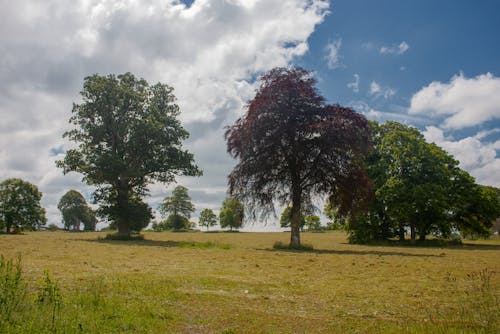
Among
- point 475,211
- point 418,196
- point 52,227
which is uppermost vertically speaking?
point 418,196

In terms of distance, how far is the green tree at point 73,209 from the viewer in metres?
109

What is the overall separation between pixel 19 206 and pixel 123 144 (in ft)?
124

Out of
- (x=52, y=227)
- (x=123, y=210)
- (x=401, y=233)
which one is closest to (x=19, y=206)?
(x=123, y=210)

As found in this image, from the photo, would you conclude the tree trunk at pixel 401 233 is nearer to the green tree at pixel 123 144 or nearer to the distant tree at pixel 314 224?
the green tree at pixel 123 144

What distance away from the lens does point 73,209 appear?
109 m

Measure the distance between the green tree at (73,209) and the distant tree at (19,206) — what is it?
144 feet

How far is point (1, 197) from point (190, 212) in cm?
5066

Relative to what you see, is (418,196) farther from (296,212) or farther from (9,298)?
(9,298)

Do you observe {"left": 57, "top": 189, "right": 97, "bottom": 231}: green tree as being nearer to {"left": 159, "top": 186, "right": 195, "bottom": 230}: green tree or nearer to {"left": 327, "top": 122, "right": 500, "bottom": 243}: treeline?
{"left": 159, "top": 186, "right": 195, "bottom": 230}: green tree

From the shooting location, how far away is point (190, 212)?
10562 centimetres

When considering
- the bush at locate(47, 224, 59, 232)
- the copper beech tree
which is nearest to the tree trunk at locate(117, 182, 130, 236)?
the copper beech tree

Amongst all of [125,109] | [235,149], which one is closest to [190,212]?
[125,109]

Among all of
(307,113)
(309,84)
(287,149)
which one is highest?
(309,84)

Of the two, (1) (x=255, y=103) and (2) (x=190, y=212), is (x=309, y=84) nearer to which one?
(1) (x=255, y=103)
